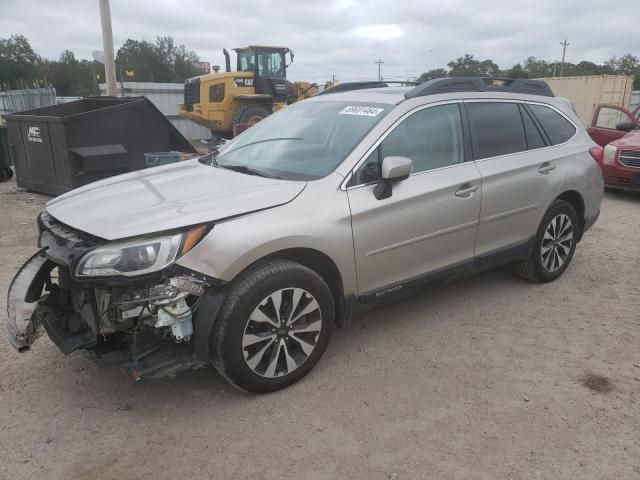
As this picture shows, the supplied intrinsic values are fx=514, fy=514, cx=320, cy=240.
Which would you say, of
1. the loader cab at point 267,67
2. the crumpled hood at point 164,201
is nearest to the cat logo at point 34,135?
the crumpled hood at point 164,201

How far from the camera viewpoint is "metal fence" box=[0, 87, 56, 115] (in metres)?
15.9

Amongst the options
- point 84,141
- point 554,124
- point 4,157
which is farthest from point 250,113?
point 554,124

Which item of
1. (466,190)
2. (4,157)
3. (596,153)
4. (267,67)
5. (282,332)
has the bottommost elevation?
(282,332)

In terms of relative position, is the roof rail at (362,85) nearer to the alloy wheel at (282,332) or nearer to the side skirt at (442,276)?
the side skirt at (442,276)

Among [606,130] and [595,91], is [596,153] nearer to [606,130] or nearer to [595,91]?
[606,130]

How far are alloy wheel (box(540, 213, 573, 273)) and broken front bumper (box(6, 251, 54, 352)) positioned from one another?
3982mm

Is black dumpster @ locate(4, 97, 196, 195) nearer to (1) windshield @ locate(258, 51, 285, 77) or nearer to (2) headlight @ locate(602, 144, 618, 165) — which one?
(2) headlight @ locate(602, 144, 618, 165)

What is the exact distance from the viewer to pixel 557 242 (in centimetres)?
477

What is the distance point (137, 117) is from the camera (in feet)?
28.3

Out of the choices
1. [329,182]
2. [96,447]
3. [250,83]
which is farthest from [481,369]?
[250,83]

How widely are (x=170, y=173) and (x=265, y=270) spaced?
1.34m

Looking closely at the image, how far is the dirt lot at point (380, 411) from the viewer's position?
254 cm

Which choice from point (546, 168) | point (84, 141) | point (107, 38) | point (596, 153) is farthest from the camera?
point (107, 38)

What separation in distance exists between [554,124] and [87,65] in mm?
86552
